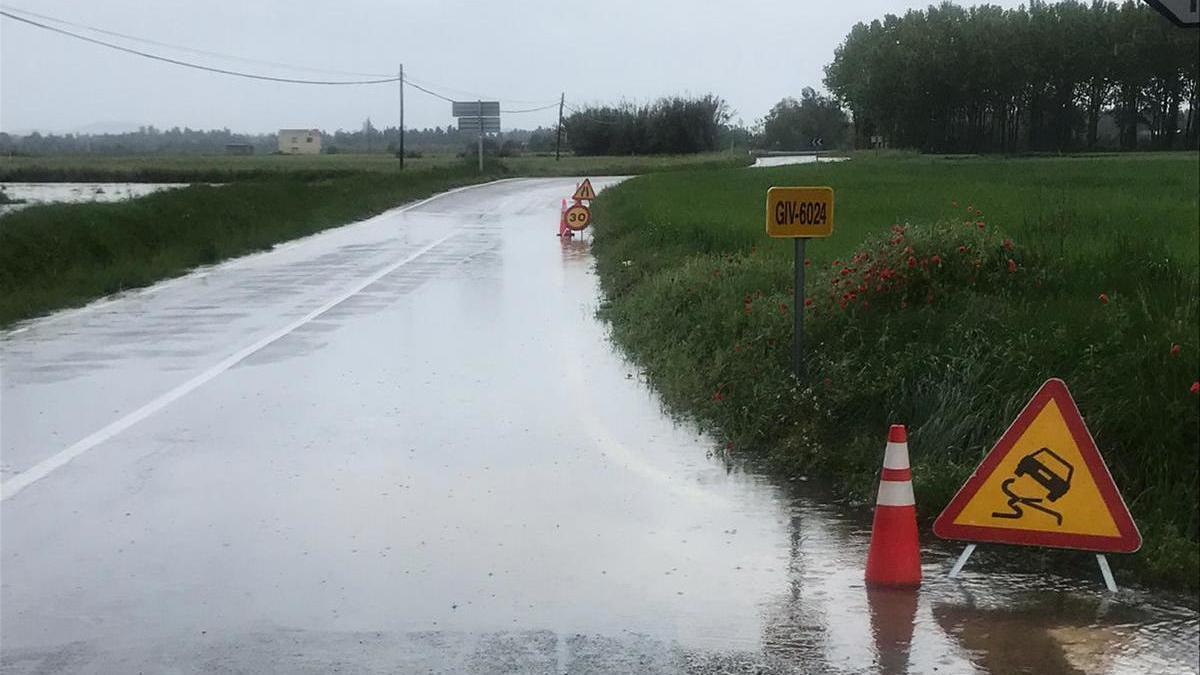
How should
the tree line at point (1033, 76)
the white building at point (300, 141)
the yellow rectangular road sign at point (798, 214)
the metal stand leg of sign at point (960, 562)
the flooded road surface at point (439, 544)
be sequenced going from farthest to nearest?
1. the white building at point (300, 141)
2. the yellow rectangular road sign at point (798, 214)
3. the tree line at point (1033, 76)
4. the metal stand leg of sign at point (960, 562)
5. the flooded road surface at point (439, 544)

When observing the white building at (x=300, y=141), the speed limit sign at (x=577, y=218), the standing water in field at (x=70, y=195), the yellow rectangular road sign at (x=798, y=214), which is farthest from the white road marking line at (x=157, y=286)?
the white building at (x=300, y=141)

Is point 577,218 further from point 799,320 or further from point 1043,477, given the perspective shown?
point 1043,477

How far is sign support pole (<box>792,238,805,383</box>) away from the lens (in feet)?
29.0

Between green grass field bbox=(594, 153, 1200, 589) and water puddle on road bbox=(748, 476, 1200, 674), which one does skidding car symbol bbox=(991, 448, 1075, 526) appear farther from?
green grass field bbox=(594, 153, 1200, 589)

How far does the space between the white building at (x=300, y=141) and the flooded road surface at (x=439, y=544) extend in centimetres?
14424

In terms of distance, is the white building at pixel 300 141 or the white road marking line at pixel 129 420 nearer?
the white road marking line at pixel 129 420

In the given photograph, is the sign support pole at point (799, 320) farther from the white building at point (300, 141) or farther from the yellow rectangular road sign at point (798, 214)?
the white building at point (300, 141)

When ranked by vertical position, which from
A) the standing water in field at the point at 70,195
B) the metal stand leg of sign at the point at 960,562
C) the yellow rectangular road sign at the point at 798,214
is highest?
the yellow rectangular road sign at the point at 798,214

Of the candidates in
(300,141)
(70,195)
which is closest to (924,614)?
(70,195)

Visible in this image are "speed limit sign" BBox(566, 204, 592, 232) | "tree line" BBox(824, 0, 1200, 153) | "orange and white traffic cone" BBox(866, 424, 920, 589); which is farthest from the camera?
"speed limit sign" BBox(566, 204, 592, 232)

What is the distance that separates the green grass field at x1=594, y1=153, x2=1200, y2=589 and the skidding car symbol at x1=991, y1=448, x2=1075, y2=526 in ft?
1.68

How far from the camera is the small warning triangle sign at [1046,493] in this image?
5824 mm

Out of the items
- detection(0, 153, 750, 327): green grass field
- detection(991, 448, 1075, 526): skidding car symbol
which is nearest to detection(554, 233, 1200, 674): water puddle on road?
detection(991, 448, 1075, 526): skidding car symbol

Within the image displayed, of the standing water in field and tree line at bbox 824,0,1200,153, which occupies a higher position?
tree line at bbox 824,0,1200,153
